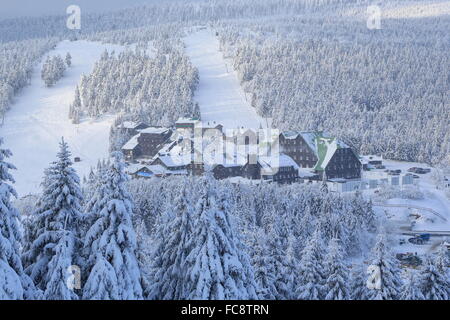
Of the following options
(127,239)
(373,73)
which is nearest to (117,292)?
(127,239)

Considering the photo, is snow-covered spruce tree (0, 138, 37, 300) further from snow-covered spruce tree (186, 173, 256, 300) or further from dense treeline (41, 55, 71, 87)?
dense treeline (41, 55, 71, 87)

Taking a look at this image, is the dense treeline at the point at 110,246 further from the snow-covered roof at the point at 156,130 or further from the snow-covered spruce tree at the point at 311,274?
the snow-covered roof at the point at 156,130

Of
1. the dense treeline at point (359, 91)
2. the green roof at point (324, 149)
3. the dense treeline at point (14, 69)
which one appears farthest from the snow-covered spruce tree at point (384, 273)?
the dense treeline at point (14, 69)

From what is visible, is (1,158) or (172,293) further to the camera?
(172,293)

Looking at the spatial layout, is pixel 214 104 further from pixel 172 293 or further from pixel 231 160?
pixel 172 293

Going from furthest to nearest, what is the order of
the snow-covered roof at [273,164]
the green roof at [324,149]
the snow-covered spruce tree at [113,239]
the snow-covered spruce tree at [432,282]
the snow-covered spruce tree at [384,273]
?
1. the green roof at [324,149]
2. the snow-covered roof at [273,164]
3. the snow-covered spruce tree at [432,282]
4. the snow-covered spruce tree at [384,273]
5. the snow-covered spruce tree at [113,239]

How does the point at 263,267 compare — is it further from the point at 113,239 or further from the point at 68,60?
the point at 68,60
